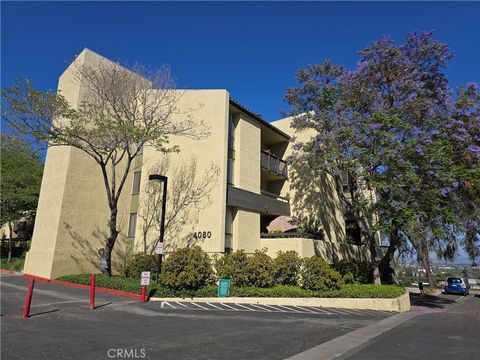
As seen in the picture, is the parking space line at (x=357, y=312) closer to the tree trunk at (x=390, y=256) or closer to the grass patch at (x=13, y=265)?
the tree trunk at (x=390, y=256)

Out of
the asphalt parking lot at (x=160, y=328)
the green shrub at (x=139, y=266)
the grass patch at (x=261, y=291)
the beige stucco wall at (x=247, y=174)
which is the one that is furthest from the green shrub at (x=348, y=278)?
the green shrub at (x=139, y=266)

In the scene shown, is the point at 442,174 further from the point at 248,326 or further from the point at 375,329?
the point at 248,326

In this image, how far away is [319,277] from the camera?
1617 centimetres

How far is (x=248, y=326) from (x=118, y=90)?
13692 millimetres

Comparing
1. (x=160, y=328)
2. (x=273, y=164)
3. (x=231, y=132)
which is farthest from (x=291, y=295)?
(x=273, y=164)

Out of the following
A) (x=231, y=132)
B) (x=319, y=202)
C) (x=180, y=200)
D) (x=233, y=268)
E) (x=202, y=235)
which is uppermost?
(x=231, y=132)

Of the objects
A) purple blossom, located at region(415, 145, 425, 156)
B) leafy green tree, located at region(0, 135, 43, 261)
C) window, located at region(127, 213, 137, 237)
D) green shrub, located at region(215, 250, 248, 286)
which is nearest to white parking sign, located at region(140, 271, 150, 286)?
green shrub, located at region(215, 250, 248, 286)

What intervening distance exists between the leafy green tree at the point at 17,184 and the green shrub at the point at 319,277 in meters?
22.2

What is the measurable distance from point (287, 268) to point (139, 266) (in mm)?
7753

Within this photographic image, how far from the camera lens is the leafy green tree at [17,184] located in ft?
86.3

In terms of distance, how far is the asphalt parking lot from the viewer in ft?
23.0

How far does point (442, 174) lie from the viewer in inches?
589

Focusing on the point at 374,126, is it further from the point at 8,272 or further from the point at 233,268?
the point at 8,272

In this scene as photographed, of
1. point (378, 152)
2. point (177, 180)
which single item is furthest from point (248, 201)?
point (378, 152)
